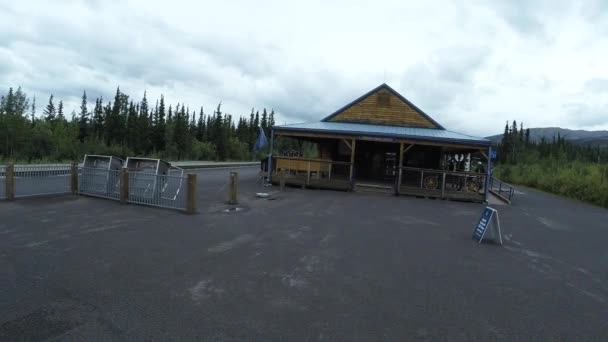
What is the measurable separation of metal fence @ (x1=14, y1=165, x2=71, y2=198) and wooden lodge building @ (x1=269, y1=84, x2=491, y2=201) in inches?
351

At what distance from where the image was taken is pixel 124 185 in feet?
37.7

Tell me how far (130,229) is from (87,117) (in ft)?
245

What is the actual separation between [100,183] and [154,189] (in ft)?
7.51

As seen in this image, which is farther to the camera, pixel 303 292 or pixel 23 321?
pixel 303 292

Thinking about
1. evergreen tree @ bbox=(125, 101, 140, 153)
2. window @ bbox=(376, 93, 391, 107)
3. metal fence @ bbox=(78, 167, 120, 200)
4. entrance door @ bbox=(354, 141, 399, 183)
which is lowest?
metal fence @ bbox=(78, 167, 120, 200)

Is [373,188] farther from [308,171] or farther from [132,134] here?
[132,134]

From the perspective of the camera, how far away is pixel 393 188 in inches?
782

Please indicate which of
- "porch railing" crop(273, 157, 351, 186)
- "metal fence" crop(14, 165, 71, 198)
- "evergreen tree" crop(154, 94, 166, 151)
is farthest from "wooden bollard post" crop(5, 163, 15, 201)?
"evergreen tree" crop(154, 94, 166, 151)

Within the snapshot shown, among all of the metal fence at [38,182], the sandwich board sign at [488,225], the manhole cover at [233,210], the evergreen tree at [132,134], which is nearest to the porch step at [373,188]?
the manhole cover at [233,210]

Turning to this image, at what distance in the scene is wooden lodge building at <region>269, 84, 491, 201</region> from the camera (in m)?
18.9

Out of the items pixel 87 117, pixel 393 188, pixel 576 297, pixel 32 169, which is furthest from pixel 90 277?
pixel 87 117

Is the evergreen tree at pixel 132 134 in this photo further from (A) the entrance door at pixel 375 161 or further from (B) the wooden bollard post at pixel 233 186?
(B) the wooden bollard post at pixel 233 186

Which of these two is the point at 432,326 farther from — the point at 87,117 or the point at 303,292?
the point at 87,117

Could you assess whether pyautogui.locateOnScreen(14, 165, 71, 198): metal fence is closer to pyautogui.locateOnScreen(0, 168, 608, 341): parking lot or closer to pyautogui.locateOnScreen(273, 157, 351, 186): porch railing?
pyautogui.locateOnScreen(0, 168, 608, 341): parking lot
